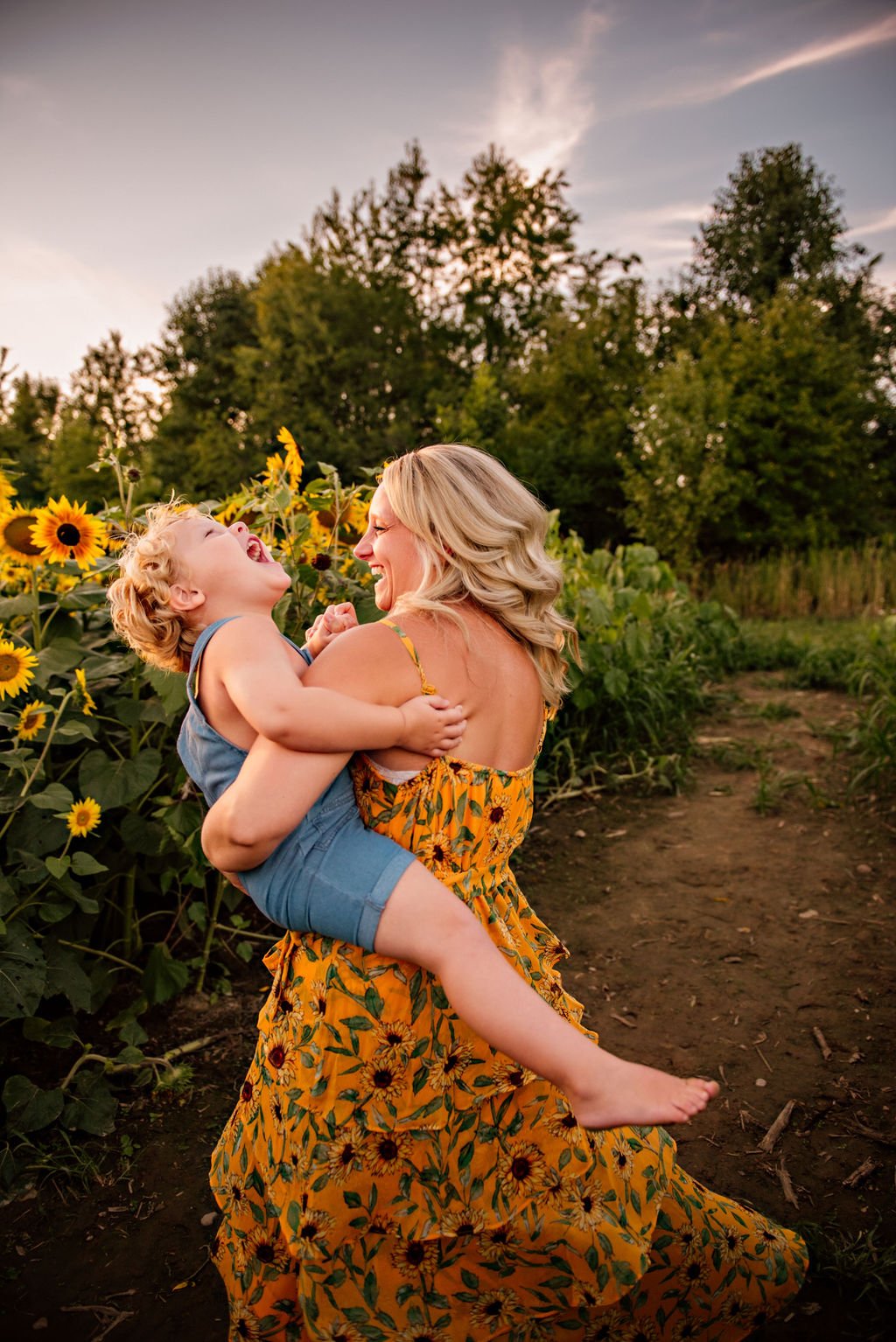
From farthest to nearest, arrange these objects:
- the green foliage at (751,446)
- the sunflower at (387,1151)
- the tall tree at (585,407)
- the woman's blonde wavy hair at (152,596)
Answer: the tall tree at (585,407)
the green foliage at (751,446)
the woman's blonde wavy hair at (152,596)
the sunflower at (387,1151)

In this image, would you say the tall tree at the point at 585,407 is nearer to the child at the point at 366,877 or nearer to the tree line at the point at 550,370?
the tree line at the point at 550,370

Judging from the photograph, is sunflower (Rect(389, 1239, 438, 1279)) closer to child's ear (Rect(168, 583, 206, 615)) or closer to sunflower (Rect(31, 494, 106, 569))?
child's ear (Rect(168, 583, 206, 615))

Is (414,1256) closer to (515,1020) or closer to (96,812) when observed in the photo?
(515,1020)

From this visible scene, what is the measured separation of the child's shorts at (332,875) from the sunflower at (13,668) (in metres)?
1.02

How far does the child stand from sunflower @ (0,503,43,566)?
0.97 m

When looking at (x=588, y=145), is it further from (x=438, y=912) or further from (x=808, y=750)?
(x=438, y=912)

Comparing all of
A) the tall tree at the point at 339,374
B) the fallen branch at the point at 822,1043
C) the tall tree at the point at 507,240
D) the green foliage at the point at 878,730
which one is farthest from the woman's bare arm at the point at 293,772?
the tall tree at the point at 507,240

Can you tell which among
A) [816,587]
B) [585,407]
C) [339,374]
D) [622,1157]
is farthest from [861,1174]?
[339,374]

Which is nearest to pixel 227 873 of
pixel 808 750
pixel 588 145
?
pixel 808 750

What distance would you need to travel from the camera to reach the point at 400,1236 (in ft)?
4.20

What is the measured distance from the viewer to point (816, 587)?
10.2 meters

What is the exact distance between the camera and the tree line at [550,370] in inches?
553

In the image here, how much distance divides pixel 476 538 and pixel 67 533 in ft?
4.06

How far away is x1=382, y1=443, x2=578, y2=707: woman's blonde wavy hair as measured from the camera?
1.42m
